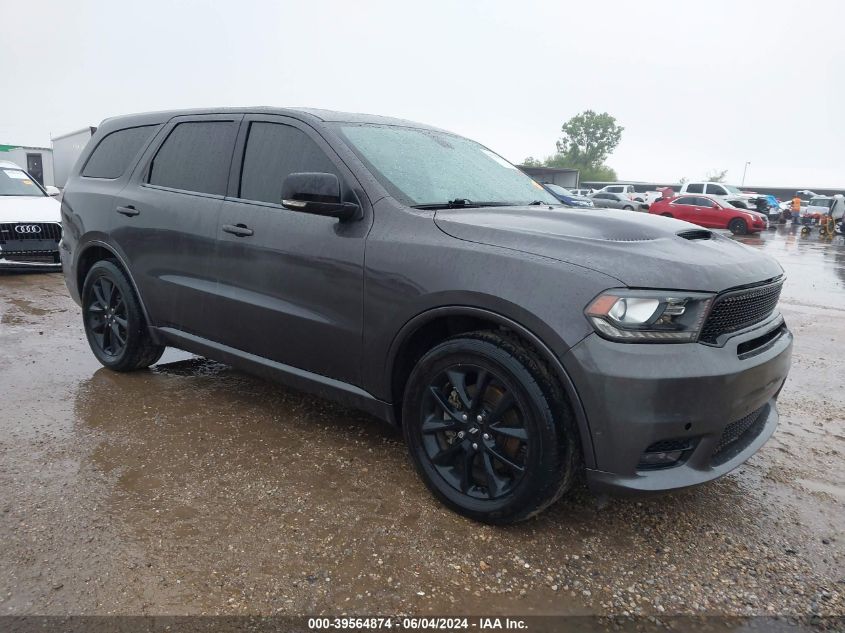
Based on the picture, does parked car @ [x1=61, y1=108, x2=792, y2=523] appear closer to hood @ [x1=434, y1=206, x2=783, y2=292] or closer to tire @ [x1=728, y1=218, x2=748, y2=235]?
hood @ [x1=434, y1=206, x2=783, y2=292]

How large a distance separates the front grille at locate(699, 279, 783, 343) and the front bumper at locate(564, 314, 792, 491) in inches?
2.3

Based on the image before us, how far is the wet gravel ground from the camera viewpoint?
88.5 inches

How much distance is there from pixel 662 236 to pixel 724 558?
4.33 feet

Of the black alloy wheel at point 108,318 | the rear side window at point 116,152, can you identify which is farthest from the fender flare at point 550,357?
the rear side window at point 116,152

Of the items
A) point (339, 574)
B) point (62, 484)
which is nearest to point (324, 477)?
point (339, 574)

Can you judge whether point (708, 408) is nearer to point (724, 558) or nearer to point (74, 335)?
point (724, 558)

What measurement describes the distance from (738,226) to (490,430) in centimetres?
2380

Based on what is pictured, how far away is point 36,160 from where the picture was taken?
3070 centimetres

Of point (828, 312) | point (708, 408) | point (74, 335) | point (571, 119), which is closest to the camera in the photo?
point (708, 408)

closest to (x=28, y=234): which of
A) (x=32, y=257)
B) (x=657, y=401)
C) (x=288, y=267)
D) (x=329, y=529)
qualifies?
(x=32, y=257)

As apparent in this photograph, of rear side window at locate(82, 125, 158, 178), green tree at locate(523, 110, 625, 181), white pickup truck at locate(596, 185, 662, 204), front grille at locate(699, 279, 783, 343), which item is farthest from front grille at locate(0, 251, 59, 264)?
green tree at locate(523, 110, 625, 181)

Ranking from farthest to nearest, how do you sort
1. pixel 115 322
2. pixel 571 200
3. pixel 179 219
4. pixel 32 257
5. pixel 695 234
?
pixel 571 200 → pixel 32 257 → pixel 115 322 → pixel 179 219 → pixel 695 234

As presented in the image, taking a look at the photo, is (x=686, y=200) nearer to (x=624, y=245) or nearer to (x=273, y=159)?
(x=273, y=159)

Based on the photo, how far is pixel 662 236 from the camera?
2674mm
